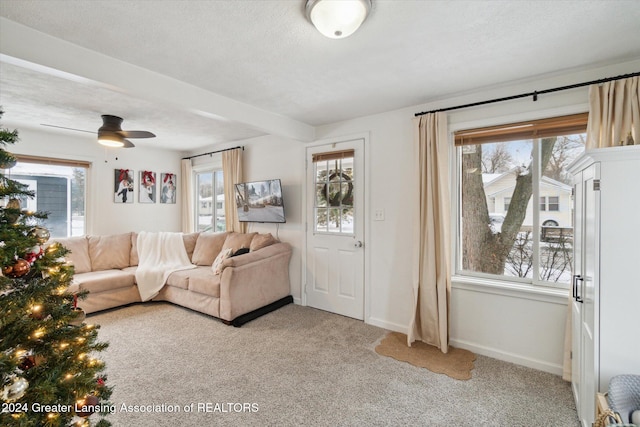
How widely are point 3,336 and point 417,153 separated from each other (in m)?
2.98

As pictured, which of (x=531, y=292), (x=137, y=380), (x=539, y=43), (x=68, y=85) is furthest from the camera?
(x=68, y=85)

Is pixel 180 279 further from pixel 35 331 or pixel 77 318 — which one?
pixel 35 331

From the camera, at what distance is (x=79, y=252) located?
4.04m

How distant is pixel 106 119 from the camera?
338 cm

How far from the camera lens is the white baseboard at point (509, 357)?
2.38 m

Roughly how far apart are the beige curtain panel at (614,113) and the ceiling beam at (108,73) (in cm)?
283

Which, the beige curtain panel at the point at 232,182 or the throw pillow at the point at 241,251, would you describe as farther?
the beige curtain panel at the point at 232,182

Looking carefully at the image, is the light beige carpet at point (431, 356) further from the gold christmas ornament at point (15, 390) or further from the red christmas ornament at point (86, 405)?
→ the gold christmas ornament at point (15, 390)

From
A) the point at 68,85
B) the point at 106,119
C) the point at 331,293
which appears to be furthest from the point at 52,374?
the point at 106,119

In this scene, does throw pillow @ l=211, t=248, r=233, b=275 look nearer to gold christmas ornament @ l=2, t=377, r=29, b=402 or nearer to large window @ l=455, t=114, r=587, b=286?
gold christmas ornament @ l=2, t=377, r=29, b=402

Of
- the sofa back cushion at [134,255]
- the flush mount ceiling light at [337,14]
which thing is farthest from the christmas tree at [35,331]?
the sofa back cushion at [134,255]

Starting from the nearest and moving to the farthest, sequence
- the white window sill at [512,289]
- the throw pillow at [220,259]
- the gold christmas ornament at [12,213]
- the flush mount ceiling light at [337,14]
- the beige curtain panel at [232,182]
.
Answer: the gold christmas ornament at [12,213] → the flush mount ceiling light at [337,14] → the white window sill at [512,289] → the throw pillow at [220,259] → the beige curtain panel at [232,182]

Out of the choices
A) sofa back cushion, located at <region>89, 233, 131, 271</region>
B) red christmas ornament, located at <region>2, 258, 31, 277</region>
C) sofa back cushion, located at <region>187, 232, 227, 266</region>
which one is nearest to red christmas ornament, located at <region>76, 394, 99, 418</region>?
red christmas ornament, located at <region>2, 258, 31, 277</region>

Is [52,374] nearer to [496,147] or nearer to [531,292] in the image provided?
[531,292]
